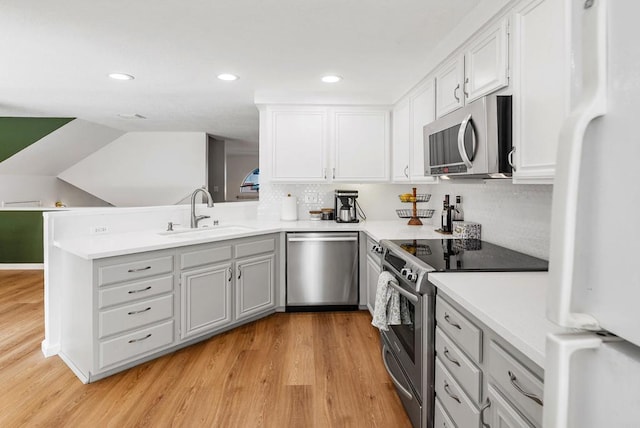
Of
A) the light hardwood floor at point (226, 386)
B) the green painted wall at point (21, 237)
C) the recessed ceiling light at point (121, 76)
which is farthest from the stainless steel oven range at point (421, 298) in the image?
the green painted wall at point (21, 237)

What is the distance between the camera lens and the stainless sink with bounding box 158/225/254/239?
317cm

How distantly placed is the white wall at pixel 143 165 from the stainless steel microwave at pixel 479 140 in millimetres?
5101

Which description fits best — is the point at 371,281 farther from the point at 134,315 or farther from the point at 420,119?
the point at 134,315

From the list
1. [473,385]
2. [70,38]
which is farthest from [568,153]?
[70,38]

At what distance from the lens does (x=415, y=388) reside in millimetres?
1828

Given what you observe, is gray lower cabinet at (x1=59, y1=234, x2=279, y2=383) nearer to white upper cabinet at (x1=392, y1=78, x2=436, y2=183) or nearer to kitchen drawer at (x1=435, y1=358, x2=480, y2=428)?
white upper cabinet at (x1=392, y1=78, x2=436, y2=183)

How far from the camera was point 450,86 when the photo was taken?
7.88 feet

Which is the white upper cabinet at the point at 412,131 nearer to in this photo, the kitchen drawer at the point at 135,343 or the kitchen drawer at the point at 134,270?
the kitchen drawer at the point at 134,270

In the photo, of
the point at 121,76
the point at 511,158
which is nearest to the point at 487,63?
the point at 511,158

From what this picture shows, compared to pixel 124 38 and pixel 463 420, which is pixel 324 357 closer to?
pixel 463 420

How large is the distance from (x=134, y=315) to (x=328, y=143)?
93.9 inches

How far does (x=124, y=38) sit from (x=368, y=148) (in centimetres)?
236


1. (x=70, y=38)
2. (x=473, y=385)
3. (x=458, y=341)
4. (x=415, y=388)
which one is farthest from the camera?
A: (x=70, y=38)

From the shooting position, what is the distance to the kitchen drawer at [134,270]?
236cm
